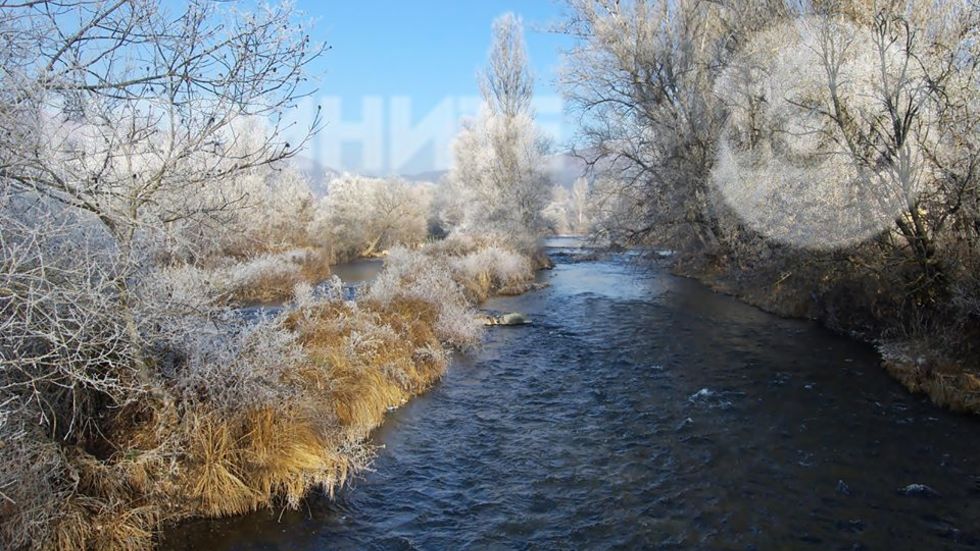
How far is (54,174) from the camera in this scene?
410 cm

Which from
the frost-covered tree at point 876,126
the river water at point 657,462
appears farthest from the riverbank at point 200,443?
the frost-covered tree at point 876,126

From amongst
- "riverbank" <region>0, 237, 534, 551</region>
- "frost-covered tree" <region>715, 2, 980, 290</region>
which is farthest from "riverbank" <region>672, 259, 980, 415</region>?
"riverbank" <region>0, 237, 534, 551</region>

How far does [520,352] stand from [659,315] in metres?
5.14

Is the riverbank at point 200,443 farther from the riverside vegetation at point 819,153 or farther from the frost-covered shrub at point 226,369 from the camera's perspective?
the riverside vegetation at point 819,153

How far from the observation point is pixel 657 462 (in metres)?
7.37

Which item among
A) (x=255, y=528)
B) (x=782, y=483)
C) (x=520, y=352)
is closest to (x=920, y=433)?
(x=782, y=483)

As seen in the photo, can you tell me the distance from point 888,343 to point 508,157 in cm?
2413

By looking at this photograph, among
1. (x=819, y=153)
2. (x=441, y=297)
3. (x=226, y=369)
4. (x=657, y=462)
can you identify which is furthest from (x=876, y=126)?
(x=226, y=369)

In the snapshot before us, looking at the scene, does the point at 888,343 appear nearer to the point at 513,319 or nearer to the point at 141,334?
the point at 513,319

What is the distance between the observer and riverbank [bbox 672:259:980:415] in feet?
28.8

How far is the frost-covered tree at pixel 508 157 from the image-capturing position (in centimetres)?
3197

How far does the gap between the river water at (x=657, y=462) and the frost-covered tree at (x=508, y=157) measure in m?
19.9

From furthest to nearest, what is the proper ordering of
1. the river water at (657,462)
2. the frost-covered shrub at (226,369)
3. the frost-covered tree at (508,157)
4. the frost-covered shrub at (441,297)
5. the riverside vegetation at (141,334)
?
the frost-covered tree at (508,157) → the frost-covered shrub at (441,297) → the frost-covered shrub at (226,369) → the river water at (657,462) → the riverside vegetation at (141,334)

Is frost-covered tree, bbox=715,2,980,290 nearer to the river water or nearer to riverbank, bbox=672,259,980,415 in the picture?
riverbank, bbox=672,259,980,415
